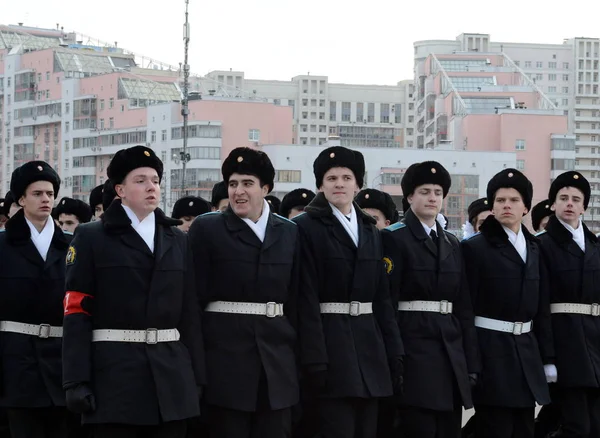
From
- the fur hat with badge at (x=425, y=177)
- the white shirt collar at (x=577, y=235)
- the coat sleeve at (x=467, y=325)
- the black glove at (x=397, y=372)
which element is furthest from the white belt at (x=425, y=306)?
the white shirt collar at (x=577, y=235)

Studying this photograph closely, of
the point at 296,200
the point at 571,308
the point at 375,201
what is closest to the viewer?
the point at 571,308

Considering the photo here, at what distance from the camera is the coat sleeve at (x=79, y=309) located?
6320mm

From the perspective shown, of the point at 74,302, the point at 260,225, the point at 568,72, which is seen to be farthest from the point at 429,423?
the point at 568,72

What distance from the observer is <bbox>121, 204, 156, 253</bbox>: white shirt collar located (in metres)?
6.69

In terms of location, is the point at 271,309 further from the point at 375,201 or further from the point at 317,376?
the point at 375,201

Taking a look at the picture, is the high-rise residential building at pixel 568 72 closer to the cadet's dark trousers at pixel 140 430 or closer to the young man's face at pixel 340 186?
the young man's face at pixel 340 186

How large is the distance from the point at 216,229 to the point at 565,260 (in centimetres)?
292

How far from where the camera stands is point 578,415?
8602 millimetres

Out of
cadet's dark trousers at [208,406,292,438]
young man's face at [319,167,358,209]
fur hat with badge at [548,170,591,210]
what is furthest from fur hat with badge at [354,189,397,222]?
cadet's dark trousers at [208,406,292,438]

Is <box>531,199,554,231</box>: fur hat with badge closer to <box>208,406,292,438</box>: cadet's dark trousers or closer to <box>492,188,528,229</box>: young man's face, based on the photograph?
<box>492,188,528,229</box>: young man's face

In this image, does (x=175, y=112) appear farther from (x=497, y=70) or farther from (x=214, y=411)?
(x=214, y=411)

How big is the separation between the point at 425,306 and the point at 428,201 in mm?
709

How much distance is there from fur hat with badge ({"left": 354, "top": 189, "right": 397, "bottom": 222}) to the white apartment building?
144 metres

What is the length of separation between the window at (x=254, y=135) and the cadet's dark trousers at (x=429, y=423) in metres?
88.7
